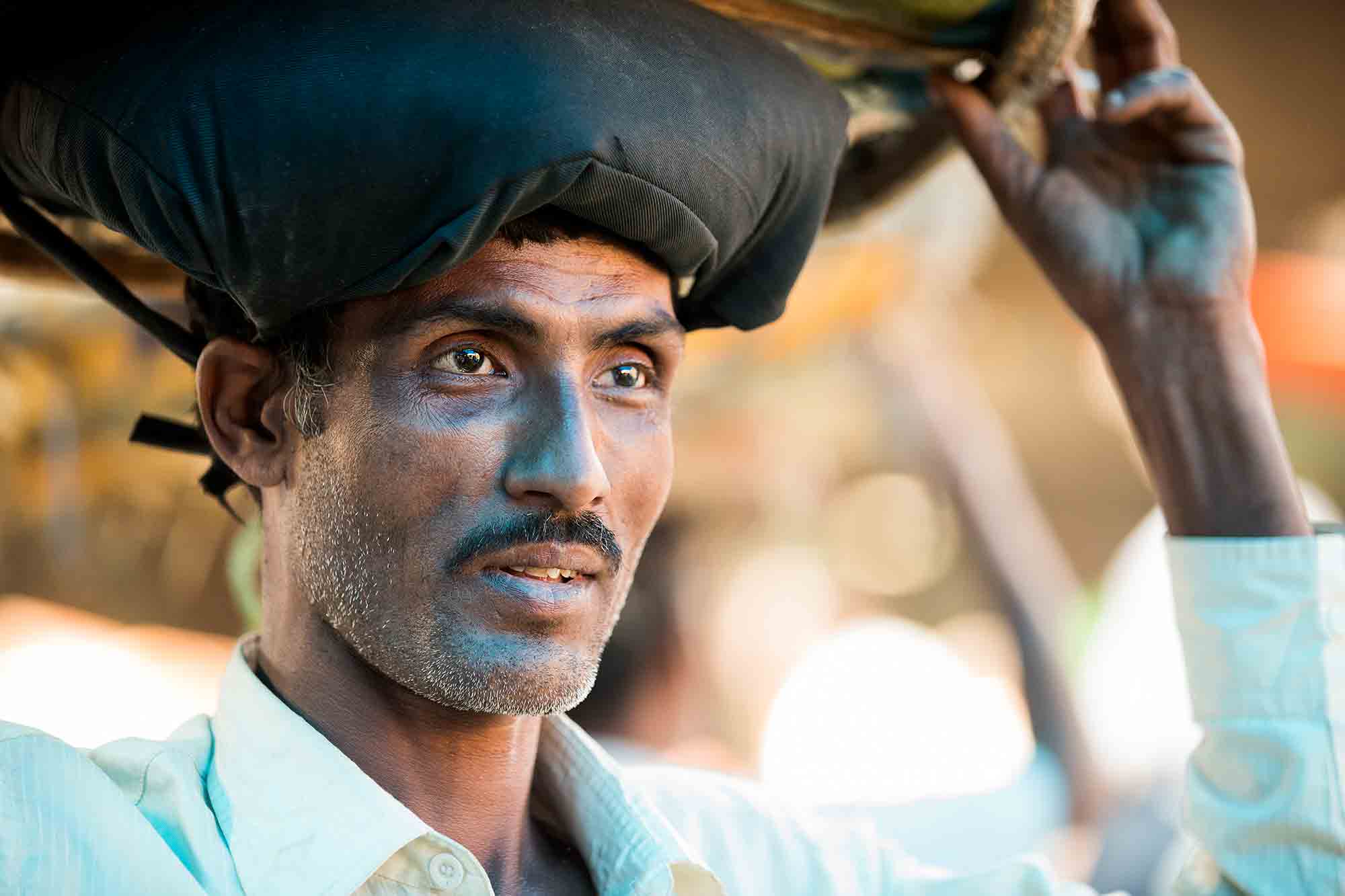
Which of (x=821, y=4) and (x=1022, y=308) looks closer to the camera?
(x=821, y=4)

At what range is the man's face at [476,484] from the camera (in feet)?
5.46

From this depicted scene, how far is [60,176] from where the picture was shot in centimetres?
165

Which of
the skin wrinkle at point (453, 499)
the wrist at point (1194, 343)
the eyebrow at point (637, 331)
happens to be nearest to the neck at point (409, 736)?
the skin wrinkle at point (453, 499)

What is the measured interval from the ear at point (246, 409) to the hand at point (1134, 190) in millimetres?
1076

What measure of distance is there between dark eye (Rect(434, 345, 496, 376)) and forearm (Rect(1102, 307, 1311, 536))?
1.02 meters

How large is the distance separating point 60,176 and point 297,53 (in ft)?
1.21

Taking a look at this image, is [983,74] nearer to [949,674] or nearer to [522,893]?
[522,893]

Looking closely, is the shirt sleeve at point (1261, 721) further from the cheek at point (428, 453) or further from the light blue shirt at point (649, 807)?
the cheek at point (428, 453)

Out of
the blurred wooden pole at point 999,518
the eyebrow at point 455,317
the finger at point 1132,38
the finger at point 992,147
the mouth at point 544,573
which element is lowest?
the blurred wooden pole at point 999,518

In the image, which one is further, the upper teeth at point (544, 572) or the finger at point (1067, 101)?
the finger at point (1067, 101)

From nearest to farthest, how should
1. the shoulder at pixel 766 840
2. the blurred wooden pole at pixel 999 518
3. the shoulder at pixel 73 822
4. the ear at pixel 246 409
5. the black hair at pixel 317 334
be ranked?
the shoulder at pixel 73 822, the black hair at pixel 317 334, the ear at pixel 246 409, the shoulder at pixel 766 840, the blurred wooden pole at pixel 999 518

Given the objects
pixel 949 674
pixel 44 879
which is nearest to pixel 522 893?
pixel 44 879

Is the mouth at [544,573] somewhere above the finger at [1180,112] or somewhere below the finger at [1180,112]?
below

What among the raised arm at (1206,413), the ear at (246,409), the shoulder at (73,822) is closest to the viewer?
the shoulder at (73,822)
